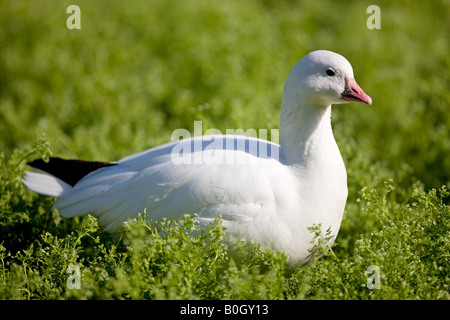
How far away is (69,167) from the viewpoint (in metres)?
4.20

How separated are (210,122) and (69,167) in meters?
1.47

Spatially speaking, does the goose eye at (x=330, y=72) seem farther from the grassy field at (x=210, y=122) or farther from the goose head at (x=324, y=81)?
the grassy field at (x=210, y=122)

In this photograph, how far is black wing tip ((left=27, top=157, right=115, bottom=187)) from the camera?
4148 millimetres

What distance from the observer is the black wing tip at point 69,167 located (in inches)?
163

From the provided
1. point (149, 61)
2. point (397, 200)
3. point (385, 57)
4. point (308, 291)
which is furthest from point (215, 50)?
point (308, 291)

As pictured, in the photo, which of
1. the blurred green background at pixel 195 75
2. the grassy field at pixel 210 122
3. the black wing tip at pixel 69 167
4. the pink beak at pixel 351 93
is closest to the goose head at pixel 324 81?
the pink beak at pixel 351 93

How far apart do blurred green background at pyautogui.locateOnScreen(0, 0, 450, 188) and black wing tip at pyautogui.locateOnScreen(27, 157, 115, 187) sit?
105cm

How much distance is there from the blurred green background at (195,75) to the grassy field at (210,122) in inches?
1.1

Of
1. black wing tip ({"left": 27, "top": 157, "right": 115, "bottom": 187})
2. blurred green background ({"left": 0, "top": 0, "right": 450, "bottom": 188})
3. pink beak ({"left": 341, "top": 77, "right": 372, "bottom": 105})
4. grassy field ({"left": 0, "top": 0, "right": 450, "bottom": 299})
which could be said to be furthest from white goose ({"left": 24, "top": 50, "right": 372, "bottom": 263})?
blurred green background ({"left": 0, "top": 0, "right": 450, "bottom": 188})

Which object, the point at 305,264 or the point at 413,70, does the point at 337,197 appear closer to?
the point at 305,264

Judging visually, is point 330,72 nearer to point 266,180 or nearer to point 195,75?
point 266,180

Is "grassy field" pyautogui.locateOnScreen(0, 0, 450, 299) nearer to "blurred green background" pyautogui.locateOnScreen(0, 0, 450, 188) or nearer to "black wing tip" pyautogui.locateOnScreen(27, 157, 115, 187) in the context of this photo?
"blurred green background" pyautogui.locateOnScreen(0, 0, 450, 188)

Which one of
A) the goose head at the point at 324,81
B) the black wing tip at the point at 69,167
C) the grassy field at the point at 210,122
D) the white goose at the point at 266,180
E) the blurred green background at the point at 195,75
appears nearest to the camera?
the grassy field at the point at 210,122
